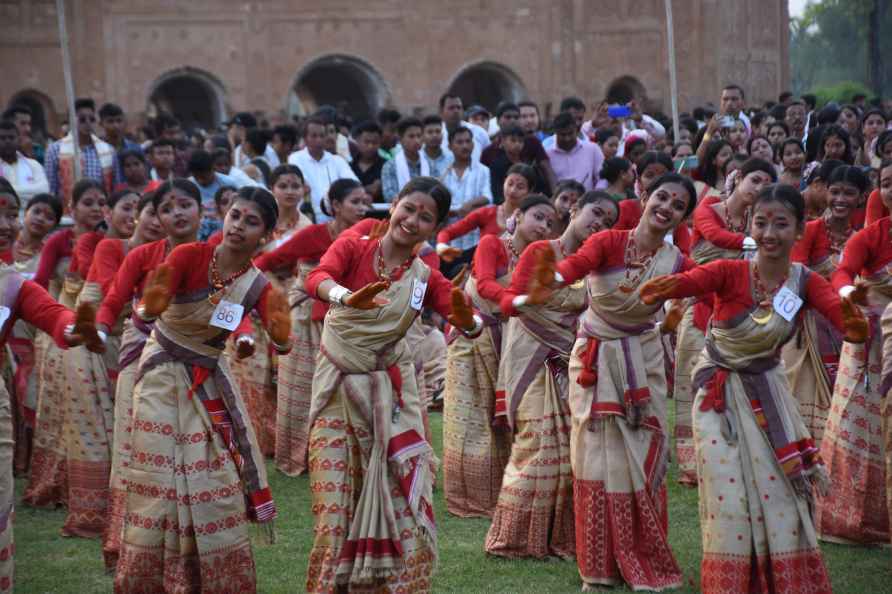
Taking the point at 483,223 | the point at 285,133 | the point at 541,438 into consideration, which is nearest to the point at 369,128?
the point at 285,133

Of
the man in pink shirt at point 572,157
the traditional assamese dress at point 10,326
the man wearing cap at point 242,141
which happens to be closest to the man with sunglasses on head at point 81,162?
the man wearing cap at point 242,141

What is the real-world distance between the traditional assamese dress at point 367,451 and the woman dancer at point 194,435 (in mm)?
343

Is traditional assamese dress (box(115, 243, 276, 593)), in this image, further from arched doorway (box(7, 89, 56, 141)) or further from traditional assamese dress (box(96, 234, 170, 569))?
arched doorway (box(7, 89, 56, 141))

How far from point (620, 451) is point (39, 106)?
2736cm

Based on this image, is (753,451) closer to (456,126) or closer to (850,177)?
(850,177)

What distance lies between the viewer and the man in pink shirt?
1202cm

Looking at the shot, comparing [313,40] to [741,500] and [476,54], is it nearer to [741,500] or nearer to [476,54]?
[476,54]

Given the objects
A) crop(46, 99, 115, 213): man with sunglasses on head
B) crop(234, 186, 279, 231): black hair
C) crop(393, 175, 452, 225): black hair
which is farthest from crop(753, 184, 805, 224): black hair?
crop(46, 99, 115, 213): man with sunglasses on head

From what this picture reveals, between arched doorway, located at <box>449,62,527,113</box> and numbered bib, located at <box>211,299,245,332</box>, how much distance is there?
2715 centimetres

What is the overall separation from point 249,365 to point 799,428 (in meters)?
5.18

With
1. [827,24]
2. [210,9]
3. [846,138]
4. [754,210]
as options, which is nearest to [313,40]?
[210,9]

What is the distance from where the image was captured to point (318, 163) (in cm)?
1168

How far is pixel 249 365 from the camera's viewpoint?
9742 millimetres

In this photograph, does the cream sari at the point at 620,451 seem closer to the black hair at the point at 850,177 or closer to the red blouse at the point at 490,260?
the red blouse at the point at 490,260
